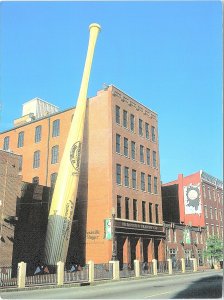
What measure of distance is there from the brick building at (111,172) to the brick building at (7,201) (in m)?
9.78

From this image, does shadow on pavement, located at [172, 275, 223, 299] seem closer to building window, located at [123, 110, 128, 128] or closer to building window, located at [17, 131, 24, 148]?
building window, located at [123, 110, 128, 128]

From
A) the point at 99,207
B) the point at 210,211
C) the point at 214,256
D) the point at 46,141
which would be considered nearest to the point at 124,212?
the point at 99,207

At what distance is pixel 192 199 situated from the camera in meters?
62.9

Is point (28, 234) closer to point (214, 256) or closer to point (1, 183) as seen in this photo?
point (1, 183)

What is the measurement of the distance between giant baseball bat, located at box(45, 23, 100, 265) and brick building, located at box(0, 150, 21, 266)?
128 inches

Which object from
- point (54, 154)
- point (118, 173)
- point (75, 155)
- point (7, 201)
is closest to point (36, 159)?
point (54, 154)

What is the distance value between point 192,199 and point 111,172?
87.3 feet

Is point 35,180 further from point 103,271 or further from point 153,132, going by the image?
point 103,271

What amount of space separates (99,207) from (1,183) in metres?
12.4

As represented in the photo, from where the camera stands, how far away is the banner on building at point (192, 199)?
2445 inches

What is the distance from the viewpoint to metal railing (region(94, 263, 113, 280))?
30663 millimetres

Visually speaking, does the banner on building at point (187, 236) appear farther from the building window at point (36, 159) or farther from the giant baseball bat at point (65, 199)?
the giant baseball bat at point (65, 199)

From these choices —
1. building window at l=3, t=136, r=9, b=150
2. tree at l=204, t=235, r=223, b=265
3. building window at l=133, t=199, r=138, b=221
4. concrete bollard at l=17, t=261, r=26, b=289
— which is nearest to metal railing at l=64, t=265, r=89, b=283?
concrete bollard at l=17, t=261, r=26, b=289

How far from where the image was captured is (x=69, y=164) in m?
33.9
